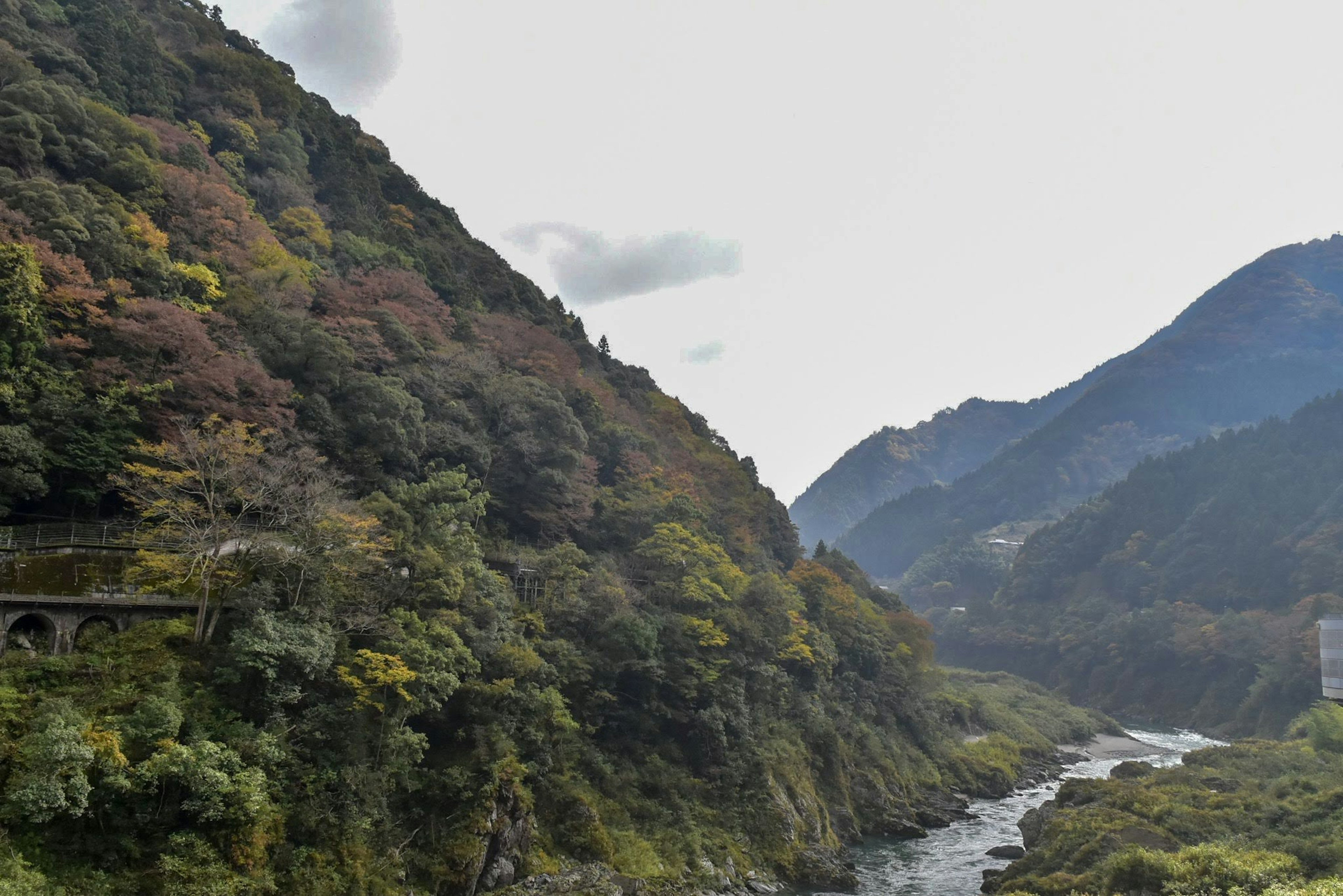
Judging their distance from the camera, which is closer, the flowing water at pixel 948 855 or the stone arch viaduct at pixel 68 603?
the stone arch viaduct at pixel 68 603

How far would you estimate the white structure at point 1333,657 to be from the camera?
3198cm

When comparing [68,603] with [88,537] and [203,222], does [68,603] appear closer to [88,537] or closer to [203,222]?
[88,537]

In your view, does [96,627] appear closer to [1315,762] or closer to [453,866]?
[453,866]

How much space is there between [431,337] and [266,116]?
27.2 meters

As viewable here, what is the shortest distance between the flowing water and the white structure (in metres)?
14.1

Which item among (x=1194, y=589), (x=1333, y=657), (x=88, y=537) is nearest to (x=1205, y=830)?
(x=1333, y=657)

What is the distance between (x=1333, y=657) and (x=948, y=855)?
57.0 feet

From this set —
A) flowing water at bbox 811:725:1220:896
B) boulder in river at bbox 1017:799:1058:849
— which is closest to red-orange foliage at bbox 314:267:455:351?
flowing water at bbox 811:725:1220:896

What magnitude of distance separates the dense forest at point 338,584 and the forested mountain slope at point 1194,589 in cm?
4375

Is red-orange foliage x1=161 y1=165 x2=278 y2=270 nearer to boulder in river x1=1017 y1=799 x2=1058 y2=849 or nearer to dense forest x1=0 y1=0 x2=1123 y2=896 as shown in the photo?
dense forest x1=0 y1=0 x2=1123 y2=896

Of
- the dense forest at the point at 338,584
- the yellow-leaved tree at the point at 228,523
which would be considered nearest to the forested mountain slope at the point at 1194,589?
the dense forest at the point at 338,584

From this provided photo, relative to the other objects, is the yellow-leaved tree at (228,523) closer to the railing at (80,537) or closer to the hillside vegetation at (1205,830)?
the railing at (80,537)

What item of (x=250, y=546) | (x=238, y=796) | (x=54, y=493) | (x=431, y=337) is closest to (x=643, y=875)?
(x=238, y=796)

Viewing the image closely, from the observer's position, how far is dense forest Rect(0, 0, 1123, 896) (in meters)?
18.0
